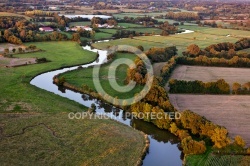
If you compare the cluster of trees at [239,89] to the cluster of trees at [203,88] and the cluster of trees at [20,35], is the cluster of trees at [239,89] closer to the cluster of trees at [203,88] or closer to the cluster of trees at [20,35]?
the cluster of trees at [203,88]

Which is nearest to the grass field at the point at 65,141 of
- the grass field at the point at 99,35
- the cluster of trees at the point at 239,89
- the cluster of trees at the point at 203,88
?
the cluster of trees at the point at 203,88

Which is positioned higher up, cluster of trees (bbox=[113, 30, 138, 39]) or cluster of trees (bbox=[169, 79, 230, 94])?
cluster of trees (bbox=[113, 30, 138, 39])

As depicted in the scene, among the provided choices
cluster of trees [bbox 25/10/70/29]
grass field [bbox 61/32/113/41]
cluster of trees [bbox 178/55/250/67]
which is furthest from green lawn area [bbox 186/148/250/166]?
cluster of trees [bbox 25/10/70/29]

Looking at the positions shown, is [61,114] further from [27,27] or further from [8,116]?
[27,27]

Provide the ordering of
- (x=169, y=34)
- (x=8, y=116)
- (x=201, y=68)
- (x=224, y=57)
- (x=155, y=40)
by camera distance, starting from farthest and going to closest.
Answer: (x=169, y=34)
(x=155, y=40)
(x=224, y=57)
(x=201, y=68)
(x=8, y=116)

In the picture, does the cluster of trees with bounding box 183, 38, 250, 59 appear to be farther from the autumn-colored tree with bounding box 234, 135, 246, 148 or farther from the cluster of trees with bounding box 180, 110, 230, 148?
the autumn-colored tree with bounding box 234, 135, 246, 148

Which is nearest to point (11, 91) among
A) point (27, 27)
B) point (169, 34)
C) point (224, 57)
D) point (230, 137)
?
point (230, 137)
